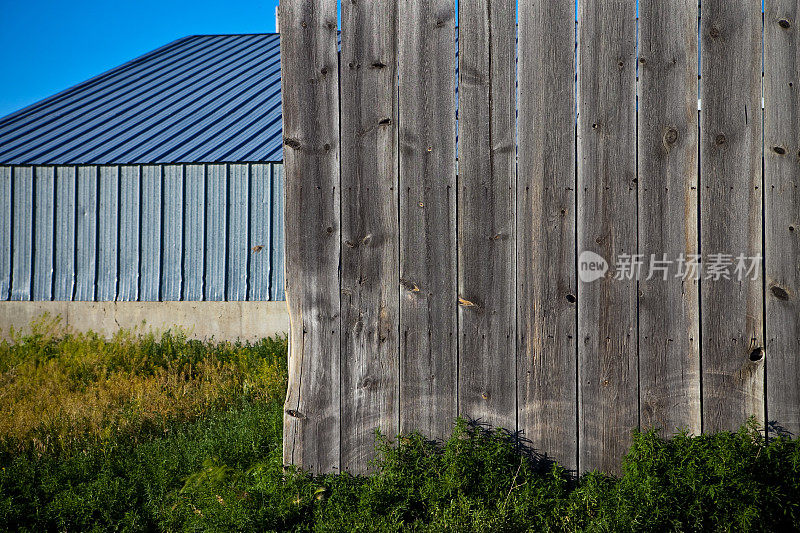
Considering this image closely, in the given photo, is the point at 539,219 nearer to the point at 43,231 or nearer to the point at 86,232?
the point at 86,232

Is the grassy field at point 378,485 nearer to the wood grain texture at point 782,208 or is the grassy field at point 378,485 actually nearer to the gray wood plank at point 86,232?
the wood grain texture at point 782,208

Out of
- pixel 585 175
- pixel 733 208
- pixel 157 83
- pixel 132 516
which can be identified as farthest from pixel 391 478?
pixel 157 83

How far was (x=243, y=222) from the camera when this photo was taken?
8797 millimetres

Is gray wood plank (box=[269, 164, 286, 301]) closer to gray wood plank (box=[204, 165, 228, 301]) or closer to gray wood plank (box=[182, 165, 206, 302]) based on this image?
gray wood plank (box=[204, 165, 228, 301])

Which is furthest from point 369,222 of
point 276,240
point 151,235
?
point 151,235

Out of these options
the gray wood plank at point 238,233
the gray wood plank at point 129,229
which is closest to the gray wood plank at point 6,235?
the gray wood plank at point 129,229

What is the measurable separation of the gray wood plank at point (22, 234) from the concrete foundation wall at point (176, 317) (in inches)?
12.8

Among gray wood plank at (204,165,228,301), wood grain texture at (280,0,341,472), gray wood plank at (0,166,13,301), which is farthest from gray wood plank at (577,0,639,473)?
gray wood plank at (0,166,13,301)

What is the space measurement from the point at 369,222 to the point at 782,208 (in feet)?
6.65

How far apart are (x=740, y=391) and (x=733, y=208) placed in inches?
35.3

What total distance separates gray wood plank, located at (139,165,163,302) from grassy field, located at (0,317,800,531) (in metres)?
4.52

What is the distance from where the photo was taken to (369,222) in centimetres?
296

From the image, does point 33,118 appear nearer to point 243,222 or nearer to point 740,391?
point 243,222

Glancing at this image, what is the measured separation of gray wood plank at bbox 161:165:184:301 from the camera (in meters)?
8.91
